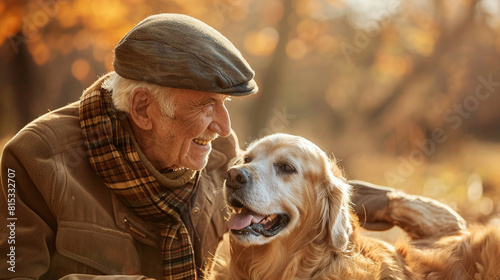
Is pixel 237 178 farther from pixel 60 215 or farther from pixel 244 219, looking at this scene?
pixel 60 215

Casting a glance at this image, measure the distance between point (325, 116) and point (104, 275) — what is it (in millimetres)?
9299

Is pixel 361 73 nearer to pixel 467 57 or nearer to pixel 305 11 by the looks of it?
pixel 467 57

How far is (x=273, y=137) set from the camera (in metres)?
2.86

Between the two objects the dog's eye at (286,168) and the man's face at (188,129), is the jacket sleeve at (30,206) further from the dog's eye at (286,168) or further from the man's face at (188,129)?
the dog's eye at (286,168)

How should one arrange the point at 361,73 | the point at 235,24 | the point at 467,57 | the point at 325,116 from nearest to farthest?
1. the point at 235,24
2. the point at 467,57
3. the point at 361,73
4. the point at 325,116

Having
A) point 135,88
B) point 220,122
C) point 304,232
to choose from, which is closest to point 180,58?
point 135,88

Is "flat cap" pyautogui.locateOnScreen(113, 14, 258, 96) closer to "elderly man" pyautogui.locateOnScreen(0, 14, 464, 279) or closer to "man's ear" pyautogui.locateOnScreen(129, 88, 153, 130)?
"elderly man" pyautogui.locateOnScreen(0, 14, 464, 279)

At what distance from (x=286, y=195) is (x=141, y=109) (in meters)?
0.91

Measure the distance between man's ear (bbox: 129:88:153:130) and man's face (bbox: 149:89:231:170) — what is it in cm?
4

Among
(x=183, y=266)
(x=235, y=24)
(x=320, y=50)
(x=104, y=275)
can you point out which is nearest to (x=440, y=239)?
(x=183, y=266)

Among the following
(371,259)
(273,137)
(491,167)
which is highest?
(273,137)

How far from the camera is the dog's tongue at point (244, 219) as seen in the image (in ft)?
8.41

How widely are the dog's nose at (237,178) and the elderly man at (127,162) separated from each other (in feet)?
1.13

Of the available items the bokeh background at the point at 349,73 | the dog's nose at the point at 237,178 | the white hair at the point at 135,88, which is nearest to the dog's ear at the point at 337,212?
the dog's nose at the point at 237,178
